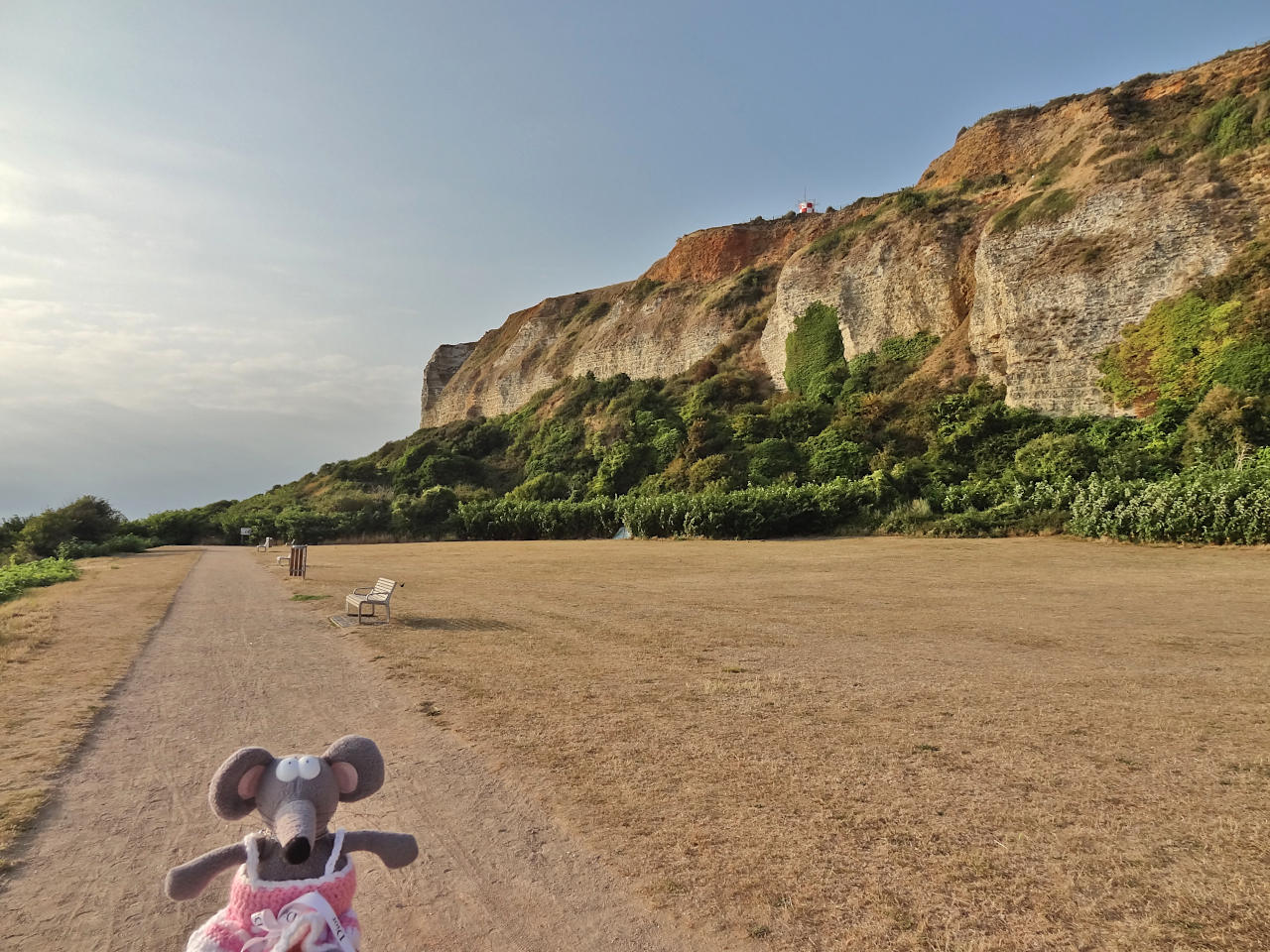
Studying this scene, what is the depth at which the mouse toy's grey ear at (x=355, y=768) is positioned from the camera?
2.52 meters

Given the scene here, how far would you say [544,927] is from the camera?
3.15 metres

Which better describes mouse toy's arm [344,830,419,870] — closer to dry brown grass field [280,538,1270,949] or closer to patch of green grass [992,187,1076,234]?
dry brown grass field [280,538,1270,949]

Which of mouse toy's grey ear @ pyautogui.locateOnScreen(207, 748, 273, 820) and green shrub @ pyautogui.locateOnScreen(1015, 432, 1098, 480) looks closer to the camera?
mouse toy's grey ear @ pyautogui.locateOnScreen(207, 748, 273, 820)

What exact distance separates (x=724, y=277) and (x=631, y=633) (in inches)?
1950

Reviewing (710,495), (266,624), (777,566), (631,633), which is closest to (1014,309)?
(710,495)

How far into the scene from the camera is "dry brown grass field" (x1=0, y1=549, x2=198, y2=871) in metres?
4.83

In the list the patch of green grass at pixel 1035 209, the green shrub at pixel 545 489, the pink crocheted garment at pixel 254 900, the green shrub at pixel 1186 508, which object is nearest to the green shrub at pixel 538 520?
the green shrub at pixel 545 489

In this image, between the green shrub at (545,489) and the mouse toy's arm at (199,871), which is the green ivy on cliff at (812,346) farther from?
the mouse toy's arm at (199,871)

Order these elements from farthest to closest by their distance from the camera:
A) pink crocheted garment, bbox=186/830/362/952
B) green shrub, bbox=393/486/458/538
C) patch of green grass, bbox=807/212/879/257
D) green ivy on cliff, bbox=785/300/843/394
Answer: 1. green shrub, bbox=393/486/458/538
2. patch of green grass, bbox=807/212/879/257
3. green ivy on cliff, bbox=785/300/843/394
4. pink crocheted garment, bbox=186/830/362/952

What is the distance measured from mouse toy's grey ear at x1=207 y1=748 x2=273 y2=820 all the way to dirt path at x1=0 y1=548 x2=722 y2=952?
1.05 meters

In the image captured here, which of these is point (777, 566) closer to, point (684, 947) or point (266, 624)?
point (266, 624)

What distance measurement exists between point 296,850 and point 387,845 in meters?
0.37

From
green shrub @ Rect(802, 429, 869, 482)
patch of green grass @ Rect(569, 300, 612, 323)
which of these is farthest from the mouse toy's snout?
patch of green grass @ Rect(569, 300, 612, 323)

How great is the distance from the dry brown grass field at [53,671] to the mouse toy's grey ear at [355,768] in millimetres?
2564
